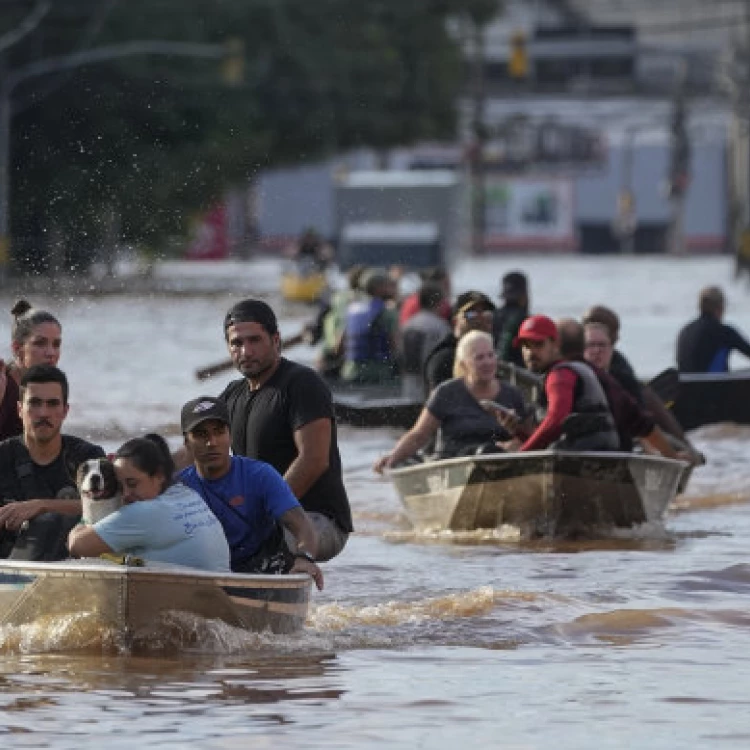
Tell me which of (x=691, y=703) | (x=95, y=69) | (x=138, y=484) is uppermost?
(x=95, y=69)

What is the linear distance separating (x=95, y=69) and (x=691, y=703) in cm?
6678

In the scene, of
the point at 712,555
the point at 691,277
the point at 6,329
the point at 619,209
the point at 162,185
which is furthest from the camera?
the point at 619,209

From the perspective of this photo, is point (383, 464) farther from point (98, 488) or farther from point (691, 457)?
point (98, 488)

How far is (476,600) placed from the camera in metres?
15.5

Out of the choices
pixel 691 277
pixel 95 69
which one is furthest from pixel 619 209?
pixel 95 69

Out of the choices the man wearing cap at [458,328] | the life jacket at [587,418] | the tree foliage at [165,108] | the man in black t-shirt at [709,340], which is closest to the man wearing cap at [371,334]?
the man in black t-shirt at [709,340]

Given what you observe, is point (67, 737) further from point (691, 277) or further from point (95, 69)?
point (691, 277)

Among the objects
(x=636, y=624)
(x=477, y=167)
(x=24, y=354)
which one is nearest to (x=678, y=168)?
(x=477, y=167)

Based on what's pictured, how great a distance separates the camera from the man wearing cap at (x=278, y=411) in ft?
44.1

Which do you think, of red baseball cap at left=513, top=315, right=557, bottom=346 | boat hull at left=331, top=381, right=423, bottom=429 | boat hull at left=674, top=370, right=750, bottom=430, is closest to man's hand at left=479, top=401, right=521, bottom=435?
red baseball cap at left=513, top=315, right=557, bottom=346

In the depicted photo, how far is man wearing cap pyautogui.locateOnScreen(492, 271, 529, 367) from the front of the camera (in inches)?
897

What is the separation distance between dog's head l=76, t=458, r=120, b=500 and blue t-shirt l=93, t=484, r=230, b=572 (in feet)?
0.29

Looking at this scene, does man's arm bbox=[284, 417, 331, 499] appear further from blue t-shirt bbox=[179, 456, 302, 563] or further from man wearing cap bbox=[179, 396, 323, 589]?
blue t-shirt bbox=[179, 456, 302, 563]

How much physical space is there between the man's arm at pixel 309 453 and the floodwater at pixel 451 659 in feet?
2.30
